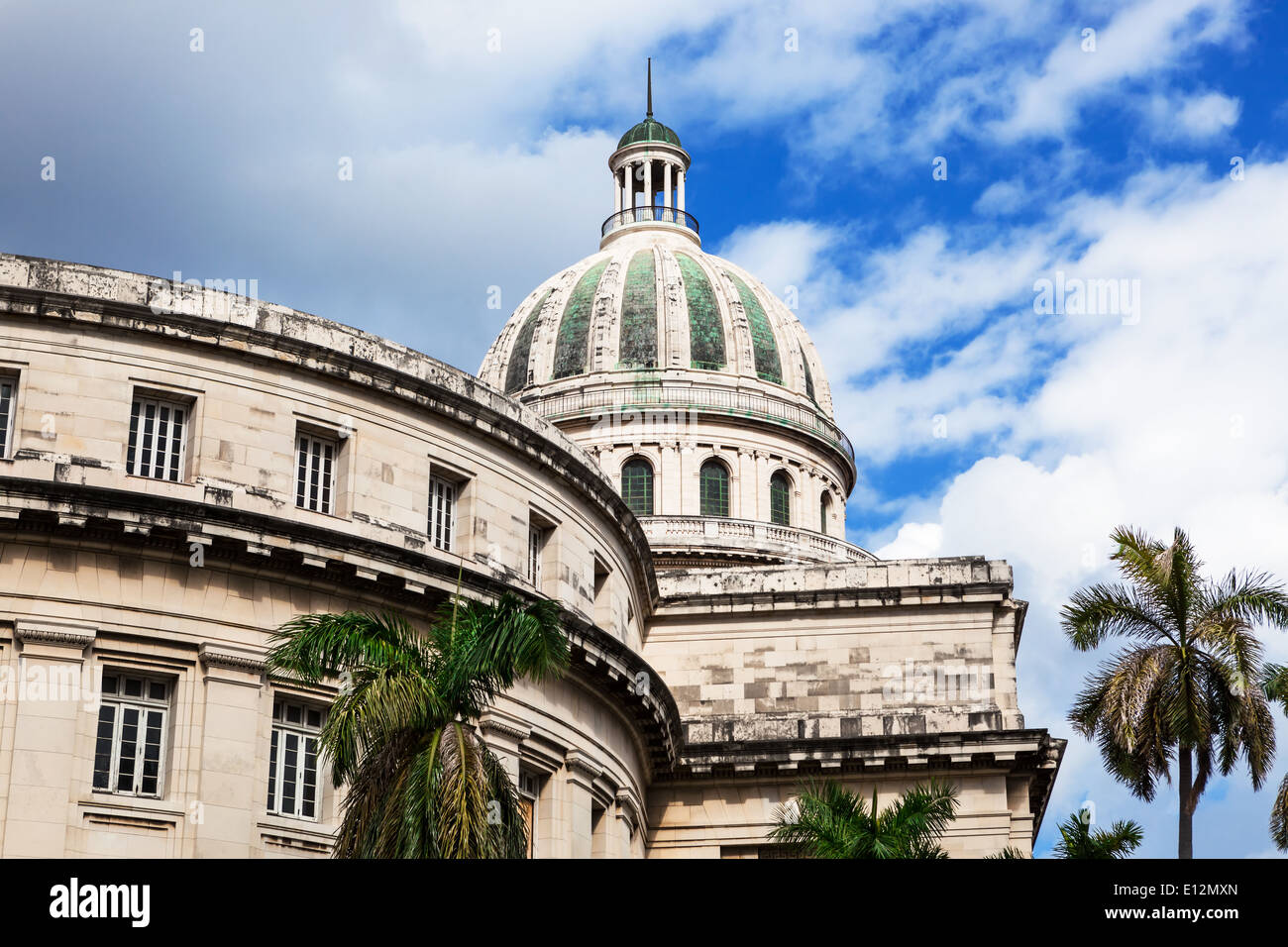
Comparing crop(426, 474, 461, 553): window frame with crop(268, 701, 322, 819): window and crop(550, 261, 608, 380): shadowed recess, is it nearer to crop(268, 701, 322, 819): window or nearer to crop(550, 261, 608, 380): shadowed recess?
crop(268, 701, 322, 819): window

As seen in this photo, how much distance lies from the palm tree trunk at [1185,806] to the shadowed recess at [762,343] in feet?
123

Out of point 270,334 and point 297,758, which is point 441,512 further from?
point 297,758

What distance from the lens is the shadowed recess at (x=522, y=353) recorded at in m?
73.9

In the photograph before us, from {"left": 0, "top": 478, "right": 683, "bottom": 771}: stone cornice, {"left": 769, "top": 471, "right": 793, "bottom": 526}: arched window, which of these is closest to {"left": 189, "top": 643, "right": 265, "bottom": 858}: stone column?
{"left": 0, "top": 478, "right": 683, "bottom": 771}: stone cornice

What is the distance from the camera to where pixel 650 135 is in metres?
86.2

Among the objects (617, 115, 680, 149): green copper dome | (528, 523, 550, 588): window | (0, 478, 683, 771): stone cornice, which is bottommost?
(0, 478, 683, 771): stone cornice

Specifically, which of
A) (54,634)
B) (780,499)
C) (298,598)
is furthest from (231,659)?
(780,499)

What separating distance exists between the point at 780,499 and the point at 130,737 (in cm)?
4247

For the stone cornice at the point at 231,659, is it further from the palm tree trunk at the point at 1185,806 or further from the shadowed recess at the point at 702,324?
the shadowed recess at the point at 702,324

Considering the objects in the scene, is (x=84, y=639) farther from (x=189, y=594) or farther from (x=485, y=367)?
(x=485, y=367)

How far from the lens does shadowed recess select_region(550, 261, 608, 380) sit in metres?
73.0

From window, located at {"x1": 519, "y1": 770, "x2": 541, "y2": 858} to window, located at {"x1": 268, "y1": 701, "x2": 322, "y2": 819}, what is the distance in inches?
197

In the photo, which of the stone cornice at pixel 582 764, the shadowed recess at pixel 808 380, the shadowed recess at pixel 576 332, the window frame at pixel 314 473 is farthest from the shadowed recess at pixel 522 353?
the window frame at pixel 314 473
